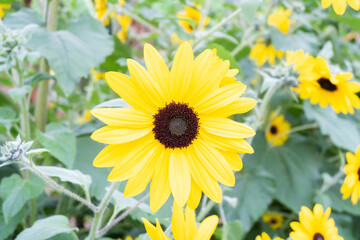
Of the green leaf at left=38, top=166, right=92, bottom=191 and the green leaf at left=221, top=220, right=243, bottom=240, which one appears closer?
the green leaf at left=38, top=166, right=92, bottom=191

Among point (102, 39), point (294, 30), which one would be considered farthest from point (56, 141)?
point (294, 30)

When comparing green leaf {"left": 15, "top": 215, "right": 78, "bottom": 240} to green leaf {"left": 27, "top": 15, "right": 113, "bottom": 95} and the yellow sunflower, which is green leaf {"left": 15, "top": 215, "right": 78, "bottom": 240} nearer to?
green leaf {"left": 27, "top": 15, "right": 113, "bottom": 95}

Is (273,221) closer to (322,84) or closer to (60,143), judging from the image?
(322,84)

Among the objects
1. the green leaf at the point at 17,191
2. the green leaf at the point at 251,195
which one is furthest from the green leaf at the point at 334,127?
the green leaf at the point at 17,191

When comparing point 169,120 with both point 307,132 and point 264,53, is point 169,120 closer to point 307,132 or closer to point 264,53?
point 264,53

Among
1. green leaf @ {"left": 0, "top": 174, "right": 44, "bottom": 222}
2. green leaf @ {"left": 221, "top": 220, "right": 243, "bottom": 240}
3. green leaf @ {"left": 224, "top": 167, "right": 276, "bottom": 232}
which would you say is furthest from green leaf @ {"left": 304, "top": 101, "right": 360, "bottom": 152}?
green leaf @ {"left": 0, "top": 174, "right": 44, "bottom": 222}

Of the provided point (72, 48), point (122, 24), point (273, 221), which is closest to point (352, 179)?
point (273, 221)

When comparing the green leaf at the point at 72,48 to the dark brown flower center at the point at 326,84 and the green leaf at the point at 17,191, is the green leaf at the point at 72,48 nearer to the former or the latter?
the green leaf at the point at 17,191
